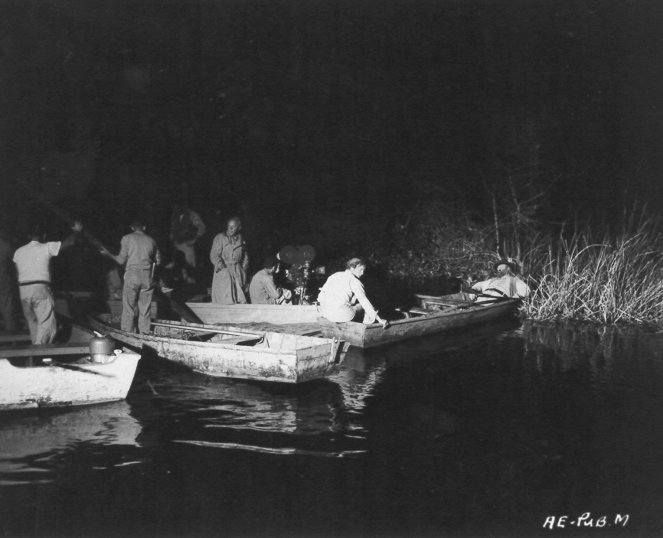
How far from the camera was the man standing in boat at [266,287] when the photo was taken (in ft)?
38.0

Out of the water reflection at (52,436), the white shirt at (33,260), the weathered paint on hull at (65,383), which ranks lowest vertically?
the water reflection at (52,436)

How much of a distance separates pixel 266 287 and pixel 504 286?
17.5 feet

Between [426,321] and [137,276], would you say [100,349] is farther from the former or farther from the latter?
[426,321]

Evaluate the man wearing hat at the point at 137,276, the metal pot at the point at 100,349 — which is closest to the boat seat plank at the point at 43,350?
the metal pot at the point at 100,349

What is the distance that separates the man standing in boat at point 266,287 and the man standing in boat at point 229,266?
210 millimetres

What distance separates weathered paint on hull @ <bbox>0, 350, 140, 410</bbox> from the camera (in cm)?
720

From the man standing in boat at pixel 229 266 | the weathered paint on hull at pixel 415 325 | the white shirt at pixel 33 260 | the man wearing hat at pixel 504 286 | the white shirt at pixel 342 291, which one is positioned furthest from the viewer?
the man wearing hat at pixel 504 286

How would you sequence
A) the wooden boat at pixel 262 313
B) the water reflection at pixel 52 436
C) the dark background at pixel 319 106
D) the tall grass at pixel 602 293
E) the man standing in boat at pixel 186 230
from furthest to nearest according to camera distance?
the dark background at pixel 319 106 → the man standing in boat at pixel 186 230 → the tall grass at pixel 602 293 → the wooden boat at pixel 262 313 → the water reflection at pixel 52 436

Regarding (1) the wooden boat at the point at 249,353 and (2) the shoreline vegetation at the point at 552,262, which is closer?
(1) the wooden boat at the point at 249,353

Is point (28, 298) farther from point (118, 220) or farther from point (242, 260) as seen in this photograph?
point (118, 220)

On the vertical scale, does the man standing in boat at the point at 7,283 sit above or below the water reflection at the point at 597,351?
above

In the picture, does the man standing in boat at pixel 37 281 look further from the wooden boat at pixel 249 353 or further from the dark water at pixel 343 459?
the dark water at pixel 343 459

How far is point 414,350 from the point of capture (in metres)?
11.5

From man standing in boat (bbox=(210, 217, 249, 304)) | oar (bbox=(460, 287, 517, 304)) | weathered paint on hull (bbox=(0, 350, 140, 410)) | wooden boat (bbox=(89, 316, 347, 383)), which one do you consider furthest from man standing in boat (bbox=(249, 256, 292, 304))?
oar (bbox=(460, 287, 517, 304))
